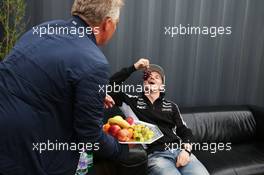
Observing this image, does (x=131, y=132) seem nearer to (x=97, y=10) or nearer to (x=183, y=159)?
(x=183, y=159)

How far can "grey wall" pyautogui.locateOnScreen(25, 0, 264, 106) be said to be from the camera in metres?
2.76

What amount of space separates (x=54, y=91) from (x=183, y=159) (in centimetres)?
125

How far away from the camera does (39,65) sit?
1233 mm

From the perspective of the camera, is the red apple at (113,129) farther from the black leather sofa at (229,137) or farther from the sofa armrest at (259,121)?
the sofa armrest at (259,121)

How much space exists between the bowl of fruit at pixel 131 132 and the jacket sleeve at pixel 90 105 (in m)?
0.58

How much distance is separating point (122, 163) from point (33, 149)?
74cm

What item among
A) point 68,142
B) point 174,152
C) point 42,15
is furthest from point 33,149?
point 42,15

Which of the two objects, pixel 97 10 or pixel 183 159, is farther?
pixel 183 159

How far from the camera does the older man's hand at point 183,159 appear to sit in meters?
2.22

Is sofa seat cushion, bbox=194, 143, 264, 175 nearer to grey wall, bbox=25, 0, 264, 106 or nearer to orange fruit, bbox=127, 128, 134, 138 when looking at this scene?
grey wall, bbox=25, 0, 264, 106

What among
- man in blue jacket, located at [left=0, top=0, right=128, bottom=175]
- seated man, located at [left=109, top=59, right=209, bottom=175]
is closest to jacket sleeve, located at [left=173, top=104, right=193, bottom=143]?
seated man, located at [left=109, top=59, right=209, bottom=175]

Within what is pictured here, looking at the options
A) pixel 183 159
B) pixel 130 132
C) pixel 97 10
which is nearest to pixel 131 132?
pixel 130 132

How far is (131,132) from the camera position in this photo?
200 centimetres

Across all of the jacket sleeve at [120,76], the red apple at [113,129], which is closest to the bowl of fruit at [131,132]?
the red apple at [113,129]
